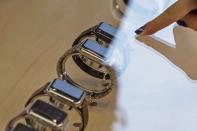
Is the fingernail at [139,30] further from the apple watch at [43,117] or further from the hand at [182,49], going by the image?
the apple watch at [43,117]

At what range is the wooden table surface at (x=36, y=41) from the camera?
1.70ft

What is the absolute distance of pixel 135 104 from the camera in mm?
542

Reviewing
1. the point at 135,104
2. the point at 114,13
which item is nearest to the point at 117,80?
the point at 135,104

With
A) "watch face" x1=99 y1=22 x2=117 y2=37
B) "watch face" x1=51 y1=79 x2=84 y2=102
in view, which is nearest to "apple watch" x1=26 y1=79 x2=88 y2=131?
"watch face" x1=51 y1=79 x2=84 y2=102

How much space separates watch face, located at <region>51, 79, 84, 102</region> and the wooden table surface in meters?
0.08

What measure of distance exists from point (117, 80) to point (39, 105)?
0.17m

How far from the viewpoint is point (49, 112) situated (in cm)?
41

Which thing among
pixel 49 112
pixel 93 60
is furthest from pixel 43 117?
pixel 93 60

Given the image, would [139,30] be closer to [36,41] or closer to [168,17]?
[168,17]

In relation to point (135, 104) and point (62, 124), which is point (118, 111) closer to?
point (135, 104)

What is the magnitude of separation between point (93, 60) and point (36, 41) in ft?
0.41

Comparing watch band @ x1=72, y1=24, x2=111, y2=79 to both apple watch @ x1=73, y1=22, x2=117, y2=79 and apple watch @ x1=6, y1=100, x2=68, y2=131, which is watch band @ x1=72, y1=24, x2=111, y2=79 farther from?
apple watch @ x1=6, y1=100, x2=68, y2=131

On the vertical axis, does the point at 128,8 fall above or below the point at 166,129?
above

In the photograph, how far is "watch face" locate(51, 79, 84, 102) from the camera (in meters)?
0.44
